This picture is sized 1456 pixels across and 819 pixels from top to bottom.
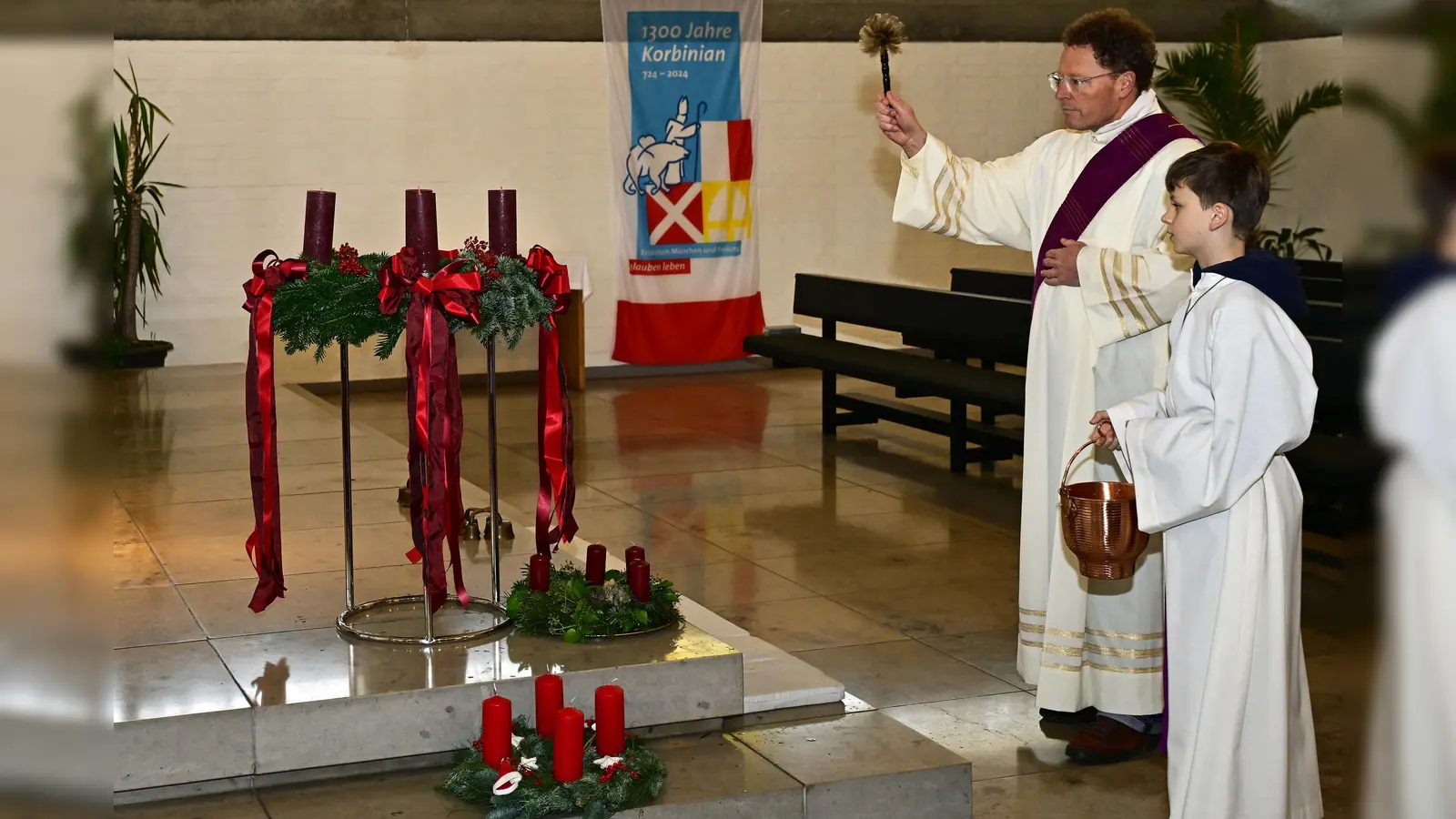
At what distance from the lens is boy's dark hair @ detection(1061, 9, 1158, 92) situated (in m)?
3.52

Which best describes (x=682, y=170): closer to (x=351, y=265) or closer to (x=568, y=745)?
(x=351, y=265)

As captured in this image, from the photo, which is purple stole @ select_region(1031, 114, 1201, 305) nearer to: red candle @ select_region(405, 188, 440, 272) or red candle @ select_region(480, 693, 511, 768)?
red candle @ select_region(405, 188, 440, 272)

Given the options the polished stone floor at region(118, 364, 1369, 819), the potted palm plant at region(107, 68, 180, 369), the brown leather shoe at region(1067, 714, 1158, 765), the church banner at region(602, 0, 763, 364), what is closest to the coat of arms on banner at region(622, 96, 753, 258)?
the church banner at region(602, 0, 763, 364)

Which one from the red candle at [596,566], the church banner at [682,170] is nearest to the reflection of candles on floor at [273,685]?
the red candle at [596,566]

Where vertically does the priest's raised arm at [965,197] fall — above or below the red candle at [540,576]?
above

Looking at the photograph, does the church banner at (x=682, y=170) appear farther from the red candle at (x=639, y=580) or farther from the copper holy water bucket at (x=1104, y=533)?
the copper holy water bucket at (x=1104, y=533)

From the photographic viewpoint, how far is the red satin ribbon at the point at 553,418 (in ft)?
11.5

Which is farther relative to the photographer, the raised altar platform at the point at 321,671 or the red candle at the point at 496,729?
the raised altar platform at the point at 321,671

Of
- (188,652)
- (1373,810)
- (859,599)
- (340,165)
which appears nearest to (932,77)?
(340,165)

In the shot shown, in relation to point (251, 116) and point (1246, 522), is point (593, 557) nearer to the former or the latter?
point (1246, 522)

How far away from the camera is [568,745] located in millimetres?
2865

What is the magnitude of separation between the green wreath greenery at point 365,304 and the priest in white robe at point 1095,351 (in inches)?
43.1

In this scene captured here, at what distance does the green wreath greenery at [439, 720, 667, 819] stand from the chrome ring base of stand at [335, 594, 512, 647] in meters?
0.49

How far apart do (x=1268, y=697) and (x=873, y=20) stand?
1934mm
